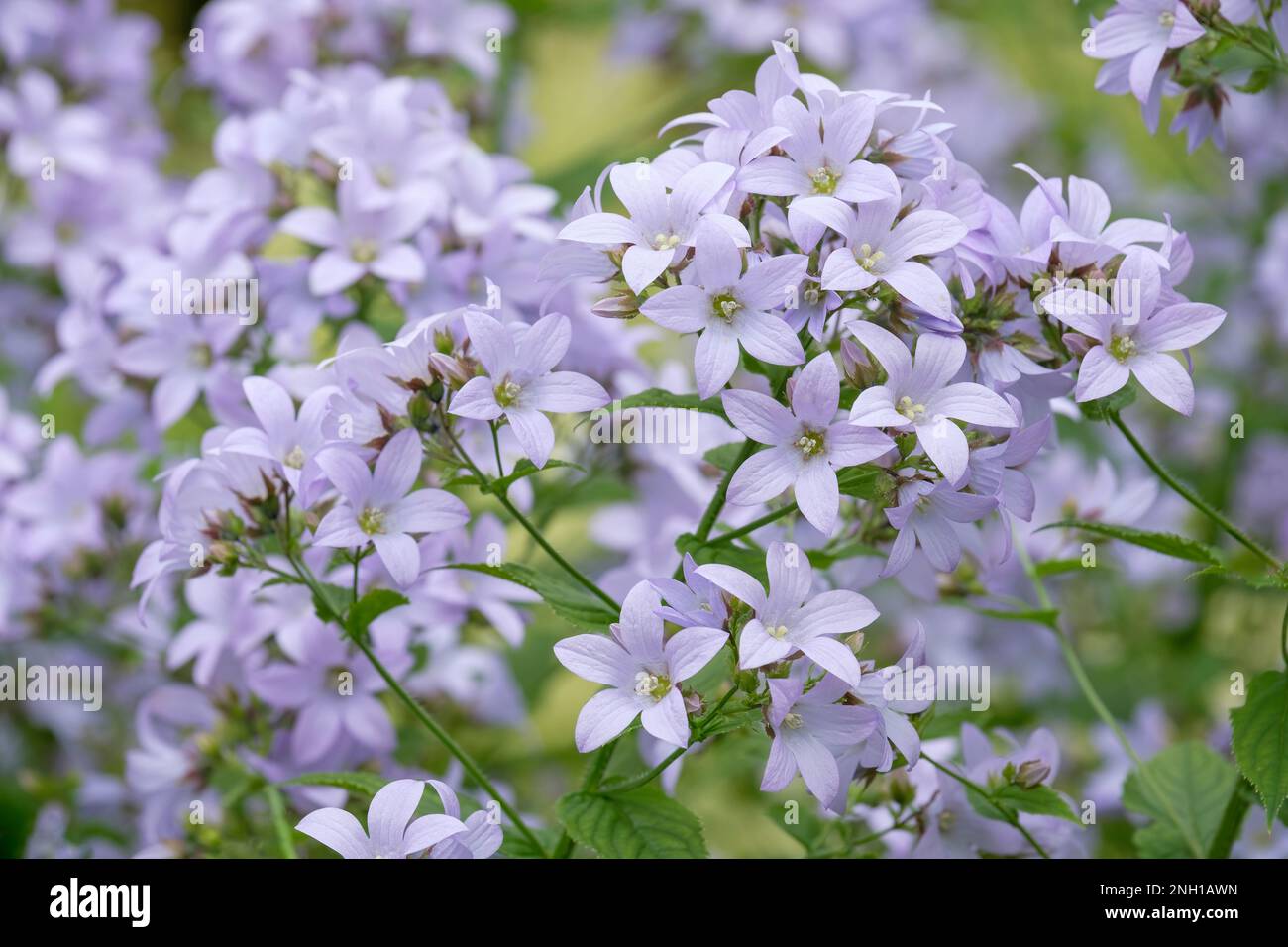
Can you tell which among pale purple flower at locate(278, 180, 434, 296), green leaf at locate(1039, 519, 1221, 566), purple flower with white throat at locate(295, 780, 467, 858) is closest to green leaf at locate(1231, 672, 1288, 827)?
green leaf at locate(1039, 519, 1221, 566)

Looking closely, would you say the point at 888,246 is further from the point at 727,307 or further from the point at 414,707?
the point at 414,707

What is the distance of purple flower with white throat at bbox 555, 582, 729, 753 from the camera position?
3.24 ft

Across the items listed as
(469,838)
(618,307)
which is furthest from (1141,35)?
(469,838)

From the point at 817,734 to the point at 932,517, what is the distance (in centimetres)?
18

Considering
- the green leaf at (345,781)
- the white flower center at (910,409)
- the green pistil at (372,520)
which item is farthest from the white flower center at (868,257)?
the green leaf at (345,781)

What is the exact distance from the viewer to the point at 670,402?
113cm

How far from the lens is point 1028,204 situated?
45.9 inches

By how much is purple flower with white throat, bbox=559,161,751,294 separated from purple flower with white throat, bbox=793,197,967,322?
0.07 meters

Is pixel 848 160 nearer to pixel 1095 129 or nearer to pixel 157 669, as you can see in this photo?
pixel 157 669

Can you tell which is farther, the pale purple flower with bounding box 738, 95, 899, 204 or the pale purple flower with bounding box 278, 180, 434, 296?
the pale purple flower with bounding box 278, 180, 434, 296

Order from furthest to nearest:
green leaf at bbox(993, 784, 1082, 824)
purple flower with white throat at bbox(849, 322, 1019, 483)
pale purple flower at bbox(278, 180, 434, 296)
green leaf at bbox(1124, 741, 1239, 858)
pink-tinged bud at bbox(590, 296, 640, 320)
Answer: pale purple flower at bbox(278, 180, 434, 296) → green leaf at bbox(1124, 741, 1239, 858) → green leaf at bbox(993, 784, 1082, 824) → pink-tinged bud at bbox(590, 296, 640, 320) → purple flower with white throat at bbox(849, 322, 1019, 483)

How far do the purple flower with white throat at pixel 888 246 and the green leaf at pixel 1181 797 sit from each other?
0.58 meters

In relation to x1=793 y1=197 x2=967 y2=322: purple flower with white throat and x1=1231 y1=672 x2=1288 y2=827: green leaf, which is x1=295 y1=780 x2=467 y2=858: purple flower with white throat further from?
x1=1231 y1=672 x2=1288 y2=827: green leaf

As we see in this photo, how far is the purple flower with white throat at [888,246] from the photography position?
1.01 m
